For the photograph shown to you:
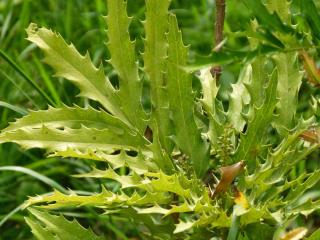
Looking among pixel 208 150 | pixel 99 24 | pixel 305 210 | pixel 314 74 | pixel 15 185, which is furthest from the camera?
pixel 99 24

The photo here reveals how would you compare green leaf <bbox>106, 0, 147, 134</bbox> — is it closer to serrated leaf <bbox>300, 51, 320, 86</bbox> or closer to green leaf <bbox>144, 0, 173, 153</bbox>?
green leaf <bbox>144, 0, 173, 153</bbox>

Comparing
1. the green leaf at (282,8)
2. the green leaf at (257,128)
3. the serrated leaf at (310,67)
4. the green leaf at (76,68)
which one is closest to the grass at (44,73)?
the green leaf at (76,68)

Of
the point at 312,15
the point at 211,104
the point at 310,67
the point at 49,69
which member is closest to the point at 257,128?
the point at 211,104

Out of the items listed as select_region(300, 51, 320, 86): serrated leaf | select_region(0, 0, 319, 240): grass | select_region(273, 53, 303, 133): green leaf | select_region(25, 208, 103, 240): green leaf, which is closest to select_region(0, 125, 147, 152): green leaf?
select_region(25, 208, 103, 240): green leaf

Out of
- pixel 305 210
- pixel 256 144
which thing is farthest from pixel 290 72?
pixel 305 210

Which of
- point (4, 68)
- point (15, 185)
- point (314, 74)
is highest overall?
point (314, 74)

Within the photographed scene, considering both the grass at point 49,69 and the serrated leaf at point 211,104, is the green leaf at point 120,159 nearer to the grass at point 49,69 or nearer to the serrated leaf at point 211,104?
the serrated leaf at point 211,104

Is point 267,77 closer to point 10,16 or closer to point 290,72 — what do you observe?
point 290,72
